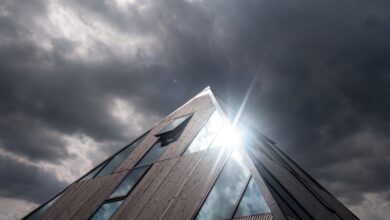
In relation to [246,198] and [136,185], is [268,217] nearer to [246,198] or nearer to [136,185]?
[246,198]

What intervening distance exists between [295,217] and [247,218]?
4.17 ft

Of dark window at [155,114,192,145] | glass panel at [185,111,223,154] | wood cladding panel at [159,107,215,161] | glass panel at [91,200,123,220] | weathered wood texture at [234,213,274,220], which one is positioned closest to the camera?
weathered wood texture at [234,213,274,220]

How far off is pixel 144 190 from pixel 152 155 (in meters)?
2.89

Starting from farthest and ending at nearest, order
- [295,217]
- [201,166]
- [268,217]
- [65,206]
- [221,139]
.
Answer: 1. [65,206]
2. [221,139]
3. [201,166]
4. [295,217]
5. [268,217]

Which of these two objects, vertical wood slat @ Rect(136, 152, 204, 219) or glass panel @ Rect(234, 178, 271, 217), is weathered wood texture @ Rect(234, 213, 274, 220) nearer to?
glass panel @ Rect(234, 178, 271, 217)

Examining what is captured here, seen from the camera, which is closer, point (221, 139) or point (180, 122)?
point (221, 139)

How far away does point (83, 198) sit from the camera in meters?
13.4

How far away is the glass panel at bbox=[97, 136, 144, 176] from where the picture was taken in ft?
49.7

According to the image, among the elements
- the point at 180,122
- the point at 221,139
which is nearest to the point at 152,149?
the point at 180,122

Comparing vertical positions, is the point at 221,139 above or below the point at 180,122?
below

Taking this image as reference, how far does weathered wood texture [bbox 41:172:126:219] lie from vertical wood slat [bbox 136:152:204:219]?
3.04 m

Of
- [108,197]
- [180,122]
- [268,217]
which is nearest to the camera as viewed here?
[268,217]

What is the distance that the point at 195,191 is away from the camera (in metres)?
8.96

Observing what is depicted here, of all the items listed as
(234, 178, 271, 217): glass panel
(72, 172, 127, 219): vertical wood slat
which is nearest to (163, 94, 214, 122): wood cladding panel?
(72, 172, 127, 219): vertical wood slat
